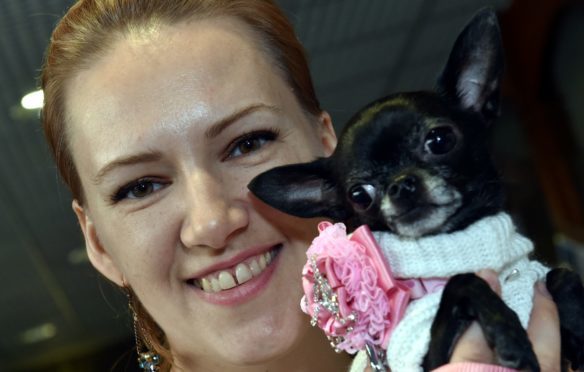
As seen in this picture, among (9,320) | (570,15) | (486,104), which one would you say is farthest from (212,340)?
(9,320)

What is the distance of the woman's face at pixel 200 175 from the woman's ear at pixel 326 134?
8cm

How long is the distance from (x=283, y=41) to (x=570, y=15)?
9.51ft

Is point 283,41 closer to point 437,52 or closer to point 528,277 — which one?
point 528,277

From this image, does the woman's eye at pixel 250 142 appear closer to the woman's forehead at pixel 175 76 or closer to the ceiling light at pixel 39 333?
the woman's forehead at pixel 175 76

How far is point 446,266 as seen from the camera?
1.17 m

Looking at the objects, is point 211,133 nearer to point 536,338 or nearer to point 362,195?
point 362,195

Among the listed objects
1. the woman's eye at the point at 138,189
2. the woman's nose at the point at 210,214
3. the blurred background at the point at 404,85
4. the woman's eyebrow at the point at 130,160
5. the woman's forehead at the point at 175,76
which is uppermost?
the woman's forehead at the point at 175,76

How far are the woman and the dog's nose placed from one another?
0.37 meters

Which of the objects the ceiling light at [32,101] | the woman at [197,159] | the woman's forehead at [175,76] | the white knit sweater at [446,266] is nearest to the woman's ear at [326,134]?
the woman at [197,159]

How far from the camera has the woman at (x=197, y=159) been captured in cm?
149

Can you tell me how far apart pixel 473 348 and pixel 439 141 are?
0.96 feet

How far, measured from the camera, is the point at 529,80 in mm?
4668

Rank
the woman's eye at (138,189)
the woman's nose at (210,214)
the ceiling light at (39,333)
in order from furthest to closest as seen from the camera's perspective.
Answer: the ceiling light at (39,333), the woman's eye at (138,189), the woman's nose at (210,214)

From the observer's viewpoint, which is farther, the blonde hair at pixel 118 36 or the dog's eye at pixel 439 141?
the blonde hair at pixel 118 36
